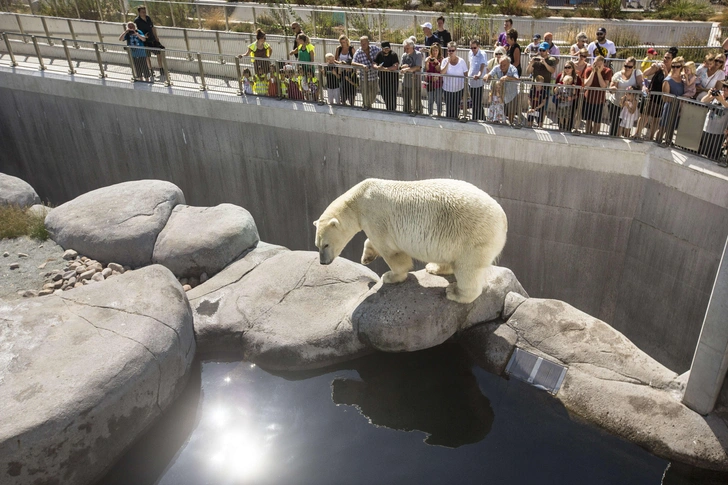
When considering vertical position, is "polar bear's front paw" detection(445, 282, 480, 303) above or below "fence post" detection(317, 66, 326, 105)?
below

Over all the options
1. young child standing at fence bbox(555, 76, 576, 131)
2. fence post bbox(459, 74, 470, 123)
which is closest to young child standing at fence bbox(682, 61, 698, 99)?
young child standing at fence bbox(555, 76, 576, 131)

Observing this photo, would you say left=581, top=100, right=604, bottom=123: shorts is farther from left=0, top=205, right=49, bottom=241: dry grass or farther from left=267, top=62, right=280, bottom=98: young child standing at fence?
left=0, top=205, right=49, bottom=241: dry grass

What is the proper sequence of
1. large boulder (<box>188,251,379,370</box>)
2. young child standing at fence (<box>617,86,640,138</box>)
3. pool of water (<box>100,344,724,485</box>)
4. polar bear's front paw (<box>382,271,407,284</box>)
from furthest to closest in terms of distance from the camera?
young child standing at fence (<box>617,86,640,138</box>) → polar bear's front paw (<box>382,271,407,284</box>) → large boulder (<box>188,251,379,370</box>) → pool of water (<box>100,344,724,485</box>)

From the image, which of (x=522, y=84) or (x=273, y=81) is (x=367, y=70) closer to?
(x=273, y=81)

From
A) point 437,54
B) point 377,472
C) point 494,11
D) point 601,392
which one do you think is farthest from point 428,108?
point 494,11

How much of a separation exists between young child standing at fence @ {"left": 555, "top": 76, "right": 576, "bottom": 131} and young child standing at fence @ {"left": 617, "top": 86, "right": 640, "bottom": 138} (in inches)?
31.2

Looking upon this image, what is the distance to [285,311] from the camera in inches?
329

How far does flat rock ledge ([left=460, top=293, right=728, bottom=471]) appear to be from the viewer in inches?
246

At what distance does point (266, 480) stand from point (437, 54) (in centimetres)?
831

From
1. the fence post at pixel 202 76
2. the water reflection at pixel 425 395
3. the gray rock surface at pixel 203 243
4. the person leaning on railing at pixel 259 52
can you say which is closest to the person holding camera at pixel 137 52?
the fence post at pixel 202 76

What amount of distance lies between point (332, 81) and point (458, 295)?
20.6 ft

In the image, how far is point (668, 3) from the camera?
20891mm

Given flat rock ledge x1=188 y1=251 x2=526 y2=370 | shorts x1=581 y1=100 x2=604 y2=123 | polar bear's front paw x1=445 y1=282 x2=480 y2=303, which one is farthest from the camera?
shorts x1=581 y1=100 x2=604 y2=123

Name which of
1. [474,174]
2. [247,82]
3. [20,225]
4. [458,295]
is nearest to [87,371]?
[458,295]
